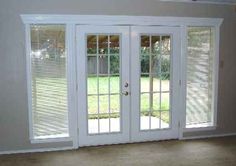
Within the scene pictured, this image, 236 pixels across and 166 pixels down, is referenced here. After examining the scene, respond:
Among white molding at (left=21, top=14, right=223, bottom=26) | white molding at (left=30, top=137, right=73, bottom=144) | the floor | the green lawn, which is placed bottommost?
the floor

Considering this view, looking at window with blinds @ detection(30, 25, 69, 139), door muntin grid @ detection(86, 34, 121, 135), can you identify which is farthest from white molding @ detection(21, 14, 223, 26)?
door muntin grid @ detection(86, 34, 121, 135)

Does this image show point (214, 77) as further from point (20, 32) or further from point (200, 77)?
point (20, 32)

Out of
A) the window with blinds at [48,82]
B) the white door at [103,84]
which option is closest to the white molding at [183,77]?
the white door at [103,84]

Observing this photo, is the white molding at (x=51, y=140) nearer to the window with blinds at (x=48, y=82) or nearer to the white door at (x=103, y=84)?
the window with blinds at (x=48, y=82)

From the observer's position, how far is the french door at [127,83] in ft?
14.4

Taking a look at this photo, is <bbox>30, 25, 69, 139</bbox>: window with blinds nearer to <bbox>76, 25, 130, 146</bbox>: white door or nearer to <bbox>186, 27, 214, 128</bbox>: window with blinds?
<bbox>76, 25, 130, 146</bbox>: white door

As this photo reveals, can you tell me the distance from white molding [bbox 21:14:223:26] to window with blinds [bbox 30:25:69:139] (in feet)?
0.35

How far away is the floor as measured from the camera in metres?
3.84

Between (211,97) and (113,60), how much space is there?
1843 mm

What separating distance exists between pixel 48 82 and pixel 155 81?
1.70m

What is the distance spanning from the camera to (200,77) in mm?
4844

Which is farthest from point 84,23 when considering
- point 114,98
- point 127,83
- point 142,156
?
point 142,156

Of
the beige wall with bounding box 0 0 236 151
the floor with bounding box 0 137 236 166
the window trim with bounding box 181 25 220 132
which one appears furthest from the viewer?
the window trim with bounding box 181 25 220 132

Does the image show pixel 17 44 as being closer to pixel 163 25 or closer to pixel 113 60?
pixel 113 60
